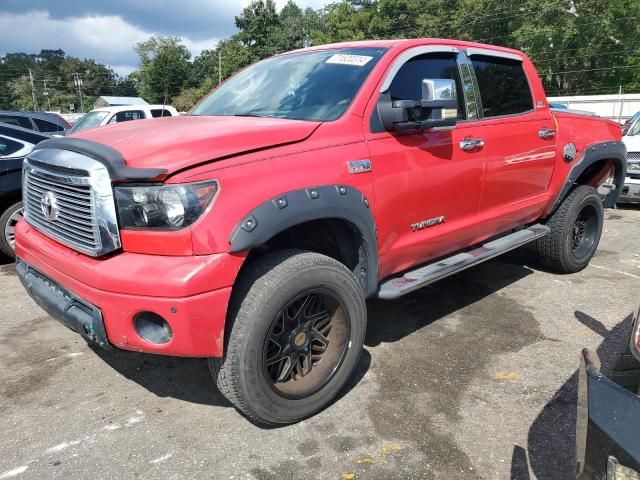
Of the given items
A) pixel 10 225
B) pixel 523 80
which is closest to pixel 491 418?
pixel 523 80

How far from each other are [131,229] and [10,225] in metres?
4.08

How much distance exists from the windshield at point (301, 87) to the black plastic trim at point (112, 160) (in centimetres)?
107

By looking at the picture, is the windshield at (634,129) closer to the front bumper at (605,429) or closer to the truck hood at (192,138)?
the truck hood at (192,138)

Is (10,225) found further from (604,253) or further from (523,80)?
(604,253)

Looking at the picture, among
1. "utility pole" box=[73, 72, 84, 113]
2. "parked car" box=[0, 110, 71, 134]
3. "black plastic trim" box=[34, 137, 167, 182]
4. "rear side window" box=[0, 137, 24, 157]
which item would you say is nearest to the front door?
"black plastic trim" box=[34, 137, 167, 182]

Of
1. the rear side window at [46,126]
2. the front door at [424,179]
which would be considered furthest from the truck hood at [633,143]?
the rear side window at [46,126]

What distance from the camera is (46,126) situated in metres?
12.8

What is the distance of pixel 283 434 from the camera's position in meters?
2.69

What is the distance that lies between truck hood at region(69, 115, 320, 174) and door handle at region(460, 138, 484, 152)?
122cm

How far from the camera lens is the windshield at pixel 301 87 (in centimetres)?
311

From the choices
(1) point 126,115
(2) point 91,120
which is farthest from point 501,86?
(1) point 126,115

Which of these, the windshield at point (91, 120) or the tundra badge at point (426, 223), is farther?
the windshield at point (91, 120)

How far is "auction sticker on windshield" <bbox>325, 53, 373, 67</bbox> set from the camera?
3.26 metres

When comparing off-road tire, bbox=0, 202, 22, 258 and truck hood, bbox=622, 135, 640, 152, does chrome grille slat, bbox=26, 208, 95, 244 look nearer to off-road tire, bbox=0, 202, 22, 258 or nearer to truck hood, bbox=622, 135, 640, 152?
off-road tire, bbox=0, 202, 22, 258
